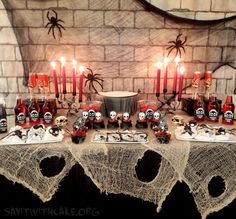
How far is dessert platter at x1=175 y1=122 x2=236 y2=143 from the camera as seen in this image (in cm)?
141

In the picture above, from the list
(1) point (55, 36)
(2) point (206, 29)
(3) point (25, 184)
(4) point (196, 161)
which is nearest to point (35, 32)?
(1) point (55, 36)

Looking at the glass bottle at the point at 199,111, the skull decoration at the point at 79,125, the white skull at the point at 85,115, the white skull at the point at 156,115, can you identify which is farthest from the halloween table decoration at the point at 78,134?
the glass bottle at the point at 199,111

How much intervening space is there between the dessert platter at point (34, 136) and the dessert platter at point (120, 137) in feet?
0.64

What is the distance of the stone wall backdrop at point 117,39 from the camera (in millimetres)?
1902

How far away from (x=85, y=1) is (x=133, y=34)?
399 mm

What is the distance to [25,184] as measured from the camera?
1.36 metres

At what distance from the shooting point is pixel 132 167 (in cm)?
137

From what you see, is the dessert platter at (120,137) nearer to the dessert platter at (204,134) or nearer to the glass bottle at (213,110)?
the dessert platter at (204,134)

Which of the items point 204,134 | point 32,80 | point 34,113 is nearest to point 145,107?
point 204,134

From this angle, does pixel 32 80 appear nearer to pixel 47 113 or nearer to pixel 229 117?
pixel 47 113

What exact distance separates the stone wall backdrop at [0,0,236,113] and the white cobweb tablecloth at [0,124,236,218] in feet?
2.57

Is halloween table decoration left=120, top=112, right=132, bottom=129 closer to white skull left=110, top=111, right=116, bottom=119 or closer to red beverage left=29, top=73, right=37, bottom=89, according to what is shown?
white skull left=110, top=111, right=116, bottom=119

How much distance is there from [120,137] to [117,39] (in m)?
0.83

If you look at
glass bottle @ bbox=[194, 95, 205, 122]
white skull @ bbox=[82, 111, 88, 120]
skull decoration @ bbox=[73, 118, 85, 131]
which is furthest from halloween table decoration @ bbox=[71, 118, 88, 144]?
glass bottle @ bbox=[194, 95, 205, 122]
